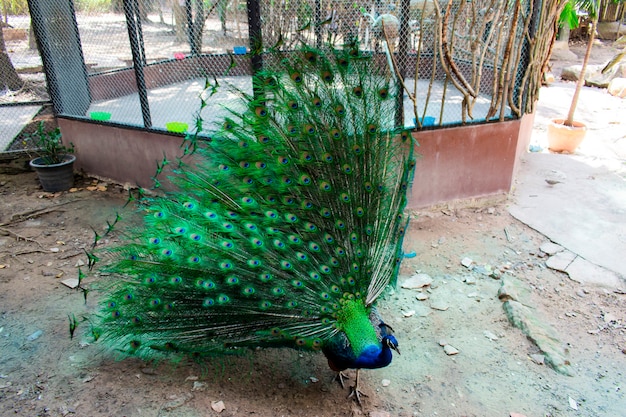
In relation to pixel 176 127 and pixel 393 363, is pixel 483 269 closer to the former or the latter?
pixel 393 363

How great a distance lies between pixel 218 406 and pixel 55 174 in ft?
14.2

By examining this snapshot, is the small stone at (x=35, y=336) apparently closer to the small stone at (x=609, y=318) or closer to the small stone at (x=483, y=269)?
the small stone at (x=483, y=269)

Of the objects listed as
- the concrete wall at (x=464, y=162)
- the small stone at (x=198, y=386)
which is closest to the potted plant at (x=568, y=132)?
the concrete wall at (x=464, y=162)

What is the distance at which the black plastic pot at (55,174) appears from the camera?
5978 millimetres

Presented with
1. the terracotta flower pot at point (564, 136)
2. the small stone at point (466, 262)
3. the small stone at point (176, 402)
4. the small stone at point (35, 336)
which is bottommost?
the small stone at point (466, 262)

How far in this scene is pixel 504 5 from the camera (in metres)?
5.23

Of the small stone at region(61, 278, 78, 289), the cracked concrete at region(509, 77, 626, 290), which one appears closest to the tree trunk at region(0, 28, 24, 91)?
the small stone at region(61, 278, 78, 289)

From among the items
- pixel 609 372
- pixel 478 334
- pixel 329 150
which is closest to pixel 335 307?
pixel 329 150

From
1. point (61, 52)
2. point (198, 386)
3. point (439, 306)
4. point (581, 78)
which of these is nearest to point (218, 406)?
point (198, 386)

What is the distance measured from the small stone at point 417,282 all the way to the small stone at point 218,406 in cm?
207

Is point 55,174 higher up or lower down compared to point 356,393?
higher up

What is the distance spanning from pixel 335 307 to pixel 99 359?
5.83 ft

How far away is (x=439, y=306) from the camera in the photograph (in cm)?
423

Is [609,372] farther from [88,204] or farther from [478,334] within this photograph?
[88,204]
